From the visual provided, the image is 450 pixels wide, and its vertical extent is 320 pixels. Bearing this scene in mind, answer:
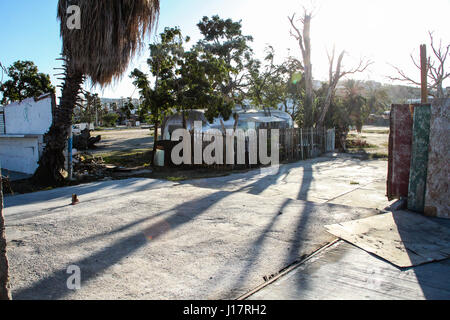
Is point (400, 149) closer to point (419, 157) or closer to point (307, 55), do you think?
point (419, 157)

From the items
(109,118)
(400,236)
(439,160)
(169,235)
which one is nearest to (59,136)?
(169,235)

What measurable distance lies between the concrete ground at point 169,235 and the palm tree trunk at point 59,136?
162 centimetres

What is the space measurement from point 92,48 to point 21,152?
6.29 metres

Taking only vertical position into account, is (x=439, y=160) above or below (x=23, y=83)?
below

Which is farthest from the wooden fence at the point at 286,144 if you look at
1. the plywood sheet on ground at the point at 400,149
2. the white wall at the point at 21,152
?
the plywood sheet on ground at the point at 400,149

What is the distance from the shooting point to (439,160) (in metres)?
5.55

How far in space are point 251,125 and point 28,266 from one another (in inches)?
670

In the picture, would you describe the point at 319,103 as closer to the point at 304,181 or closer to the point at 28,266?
the point at 304,181

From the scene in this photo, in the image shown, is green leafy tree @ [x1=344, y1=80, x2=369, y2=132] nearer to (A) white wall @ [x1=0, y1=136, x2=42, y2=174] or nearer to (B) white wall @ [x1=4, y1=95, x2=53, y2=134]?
(B) white wall @ [x1=4, y1=95, x2=53, y2=134]

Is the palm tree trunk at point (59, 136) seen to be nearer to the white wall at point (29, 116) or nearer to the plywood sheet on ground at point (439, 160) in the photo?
the white wall at point (29, 116)

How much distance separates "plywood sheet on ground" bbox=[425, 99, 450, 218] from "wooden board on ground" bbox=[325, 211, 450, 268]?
1.12ft

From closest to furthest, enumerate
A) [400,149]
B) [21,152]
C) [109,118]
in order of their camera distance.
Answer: [400,149] → [21,152] → [109,118]

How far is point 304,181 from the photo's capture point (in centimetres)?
962
